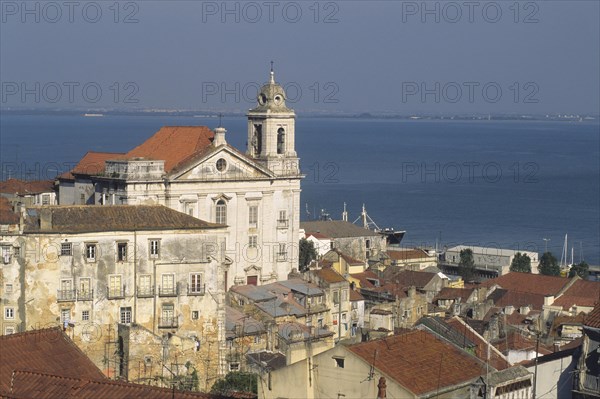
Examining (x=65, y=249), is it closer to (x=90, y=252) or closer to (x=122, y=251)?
(x=90, y=252)

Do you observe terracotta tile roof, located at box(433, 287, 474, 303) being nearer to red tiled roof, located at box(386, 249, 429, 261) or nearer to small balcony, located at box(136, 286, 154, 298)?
red tiled roof, located at box(386, 249, 429, 261)

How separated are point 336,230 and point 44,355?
44.8 meters

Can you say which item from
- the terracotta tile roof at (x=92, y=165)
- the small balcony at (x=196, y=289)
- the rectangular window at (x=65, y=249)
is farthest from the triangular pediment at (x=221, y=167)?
the rectangular window at (x=65, y=249)

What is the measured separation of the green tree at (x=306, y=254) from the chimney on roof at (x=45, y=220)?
20.2 meters

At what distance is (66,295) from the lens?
1339 inches

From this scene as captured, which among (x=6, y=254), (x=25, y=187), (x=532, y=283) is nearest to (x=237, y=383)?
(x=6, y=254)

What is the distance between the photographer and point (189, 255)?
118ft

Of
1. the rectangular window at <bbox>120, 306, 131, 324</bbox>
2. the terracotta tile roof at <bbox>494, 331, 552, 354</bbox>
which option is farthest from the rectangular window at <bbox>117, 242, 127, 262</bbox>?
the terracotta tile roof at <bbox>494, 331, 552, 354</bbox>

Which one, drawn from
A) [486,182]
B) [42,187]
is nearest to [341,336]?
[42,187]

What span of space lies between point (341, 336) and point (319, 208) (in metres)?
62.2

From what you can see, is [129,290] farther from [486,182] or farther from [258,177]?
[486,182]

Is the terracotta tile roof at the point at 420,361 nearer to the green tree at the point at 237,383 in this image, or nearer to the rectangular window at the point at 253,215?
the green tree at the point at 237,383

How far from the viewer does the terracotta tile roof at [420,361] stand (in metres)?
17.5

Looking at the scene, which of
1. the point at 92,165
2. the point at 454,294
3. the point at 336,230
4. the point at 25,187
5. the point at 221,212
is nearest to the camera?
the point at 454,294
